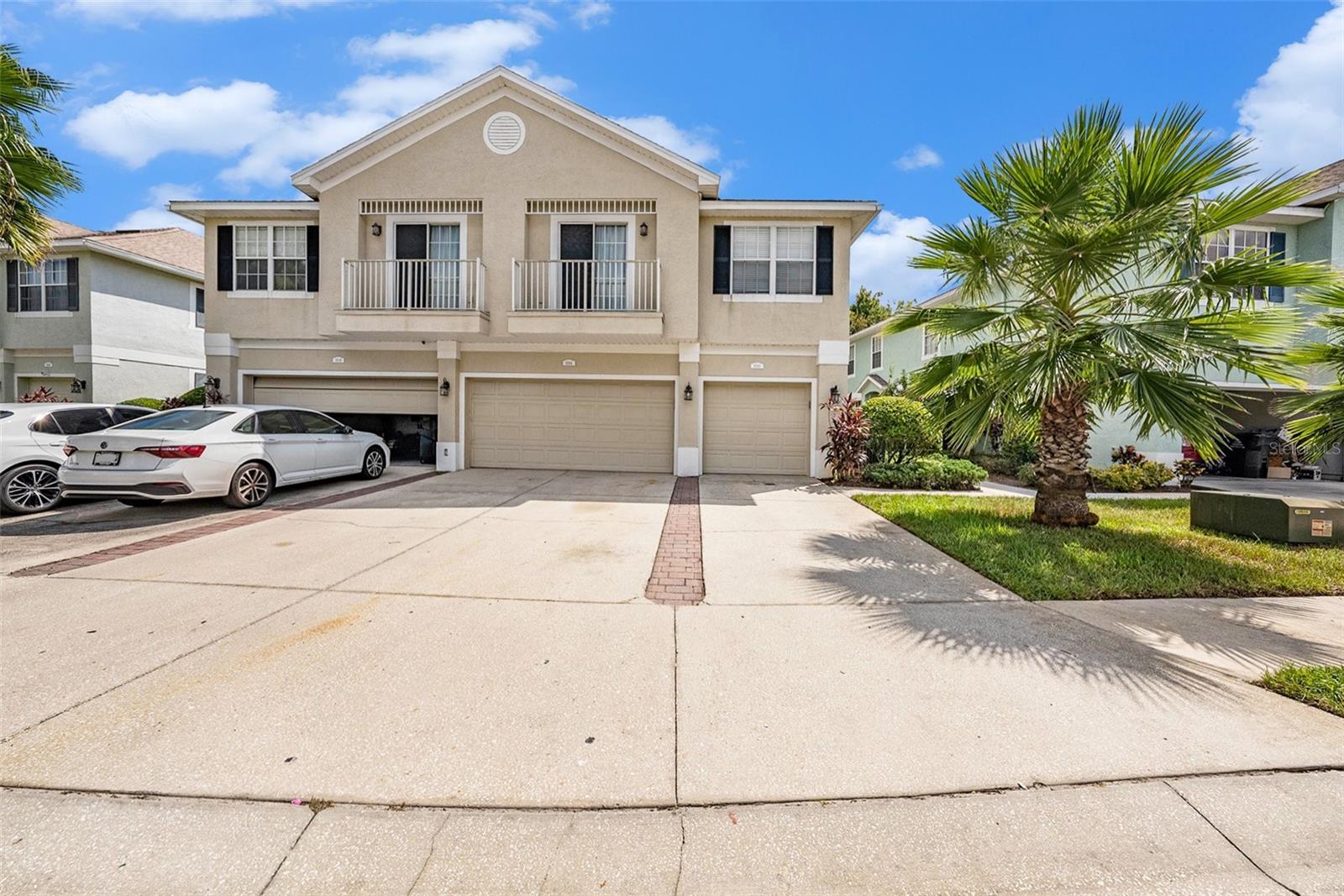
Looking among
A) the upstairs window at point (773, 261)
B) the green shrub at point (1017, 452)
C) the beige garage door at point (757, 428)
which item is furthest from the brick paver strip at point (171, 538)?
the green shrub at point (1017, 452)

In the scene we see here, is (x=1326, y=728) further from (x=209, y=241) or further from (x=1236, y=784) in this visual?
(x=209, y=241)

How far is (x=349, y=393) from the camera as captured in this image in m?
13.5

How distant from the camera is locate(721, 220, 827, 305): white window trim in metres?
12.2

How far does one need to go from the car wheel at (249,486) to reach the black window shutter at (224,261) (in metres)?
Result: 7.35

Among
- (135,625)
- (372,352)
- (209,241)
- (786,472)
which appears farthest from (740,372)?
(209,241)

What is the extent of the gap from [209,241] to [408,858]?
15973 mm

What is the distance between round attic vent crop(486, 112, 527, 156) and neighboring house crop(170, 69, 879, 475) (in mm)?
39

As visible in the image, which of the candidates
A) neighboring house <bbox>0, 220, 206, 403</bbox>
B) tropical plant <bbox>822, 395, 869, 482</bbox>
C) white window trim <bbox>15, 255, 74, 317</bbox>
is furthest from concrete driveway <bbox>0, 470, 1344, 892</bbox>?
white window trim <bbox>15, 255, 74, 317</bbox>

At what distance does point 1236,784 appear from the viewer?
8.10ft

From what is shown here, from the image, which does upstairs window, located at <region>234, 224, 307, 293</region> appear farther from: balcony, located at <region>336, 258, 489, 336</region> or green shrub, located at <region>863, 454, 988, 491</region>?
green shrub, located at <region>863, 454, 988, 491</region>

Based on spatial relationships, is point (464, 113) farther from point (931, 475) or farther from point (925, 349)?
point (925, 349)

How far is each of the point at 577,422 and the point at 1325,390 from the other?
1185 cm

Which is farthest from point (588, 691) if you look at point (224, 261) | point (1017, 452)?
point (224, 261)

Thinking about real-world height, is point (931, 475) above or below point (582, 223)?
below
